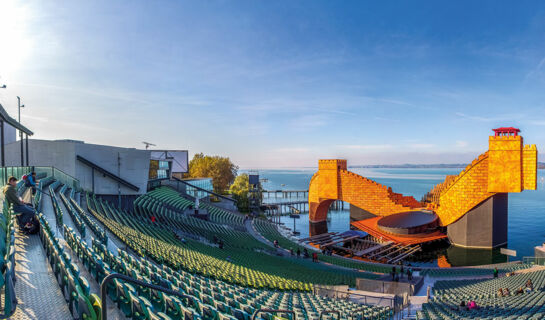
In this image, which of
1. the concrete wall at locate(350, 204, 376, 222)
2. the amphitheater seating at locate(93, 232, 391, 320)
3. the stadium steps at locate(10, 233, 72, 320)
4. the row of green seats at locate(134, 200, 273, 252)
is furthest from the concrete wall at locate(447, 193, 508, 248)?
the stadium steps at locate(10, 233, 72, 320)

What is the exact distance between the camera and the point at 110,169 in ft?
89.2

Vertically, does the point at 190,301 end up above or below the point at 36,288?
Answer: below

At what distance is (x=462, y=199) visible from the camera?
1189 inches

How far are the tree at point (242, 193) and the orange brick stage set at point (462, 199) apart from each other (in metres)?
20.6

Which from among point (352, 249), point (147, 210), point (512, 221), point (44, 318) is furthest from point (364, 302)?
point (512, 221)

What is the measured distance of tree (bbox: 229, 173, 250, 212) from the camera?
5538 centimetres

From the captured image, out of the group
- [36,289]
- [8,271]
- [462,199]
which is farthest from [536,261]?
[8,271]

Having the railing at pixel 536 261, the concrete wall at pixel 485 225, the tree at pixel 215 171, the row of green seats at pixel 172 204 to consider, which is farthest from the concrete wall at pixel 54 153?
the tree at pixel 215 171

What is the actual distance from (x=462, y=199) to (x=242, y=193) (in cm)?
3585

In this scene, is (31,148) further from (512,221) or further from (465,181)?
(512,221)

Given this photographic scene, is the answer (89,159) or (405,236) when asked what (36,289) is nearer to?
(89,159)

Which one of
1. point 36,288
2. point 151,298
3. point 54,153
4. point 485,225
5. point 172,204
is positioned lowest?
point 485,225

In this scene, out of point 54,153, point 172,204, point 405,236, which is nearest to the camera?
point 54,153

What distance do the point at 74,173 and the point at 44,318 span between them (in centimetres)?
2453
